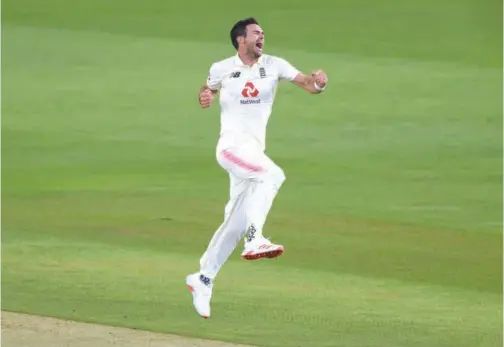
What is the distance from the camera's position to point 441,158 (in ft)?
47.6

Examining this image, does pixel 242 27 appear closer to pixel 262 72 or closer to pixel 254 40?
A: pixel 254 40

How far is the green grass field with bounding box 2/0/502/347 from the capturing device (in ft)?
34.5

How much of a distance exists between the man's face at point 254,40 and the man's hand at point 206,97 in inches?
12.7

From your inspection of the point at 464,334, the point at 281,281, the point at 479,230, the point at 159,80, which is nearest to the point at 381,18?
the point at 159,80

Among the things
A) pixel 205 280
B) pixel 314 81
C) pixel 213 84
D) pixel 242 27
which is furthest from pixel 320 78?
pixel 205 280

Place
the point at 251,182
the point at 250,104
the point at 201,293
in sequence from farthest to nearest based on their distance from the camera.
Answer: the point at 201,293
the point at 251,182
the point at 250,104

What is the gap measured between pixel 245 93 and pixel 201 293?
1.38m

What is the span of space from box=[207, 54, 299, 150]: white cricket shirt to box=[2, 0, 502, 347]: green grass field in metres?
1.81

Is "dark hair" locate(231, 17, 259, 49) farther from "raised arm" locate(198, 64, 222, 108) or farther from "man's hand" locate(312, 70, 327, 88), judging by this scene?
"man's hand" locate(312, 70, 327, 88)

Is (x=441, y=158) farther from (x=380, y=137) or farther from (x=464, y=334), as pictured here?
(x=464, y=334)

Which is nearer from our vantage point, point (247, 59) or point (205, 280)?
point (247, 59)

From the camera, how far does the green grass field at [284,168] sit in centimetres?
1051

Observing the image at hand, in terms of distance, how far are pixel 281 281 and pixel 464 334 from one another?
1769mm

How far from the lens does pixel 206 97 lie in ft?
26.9
